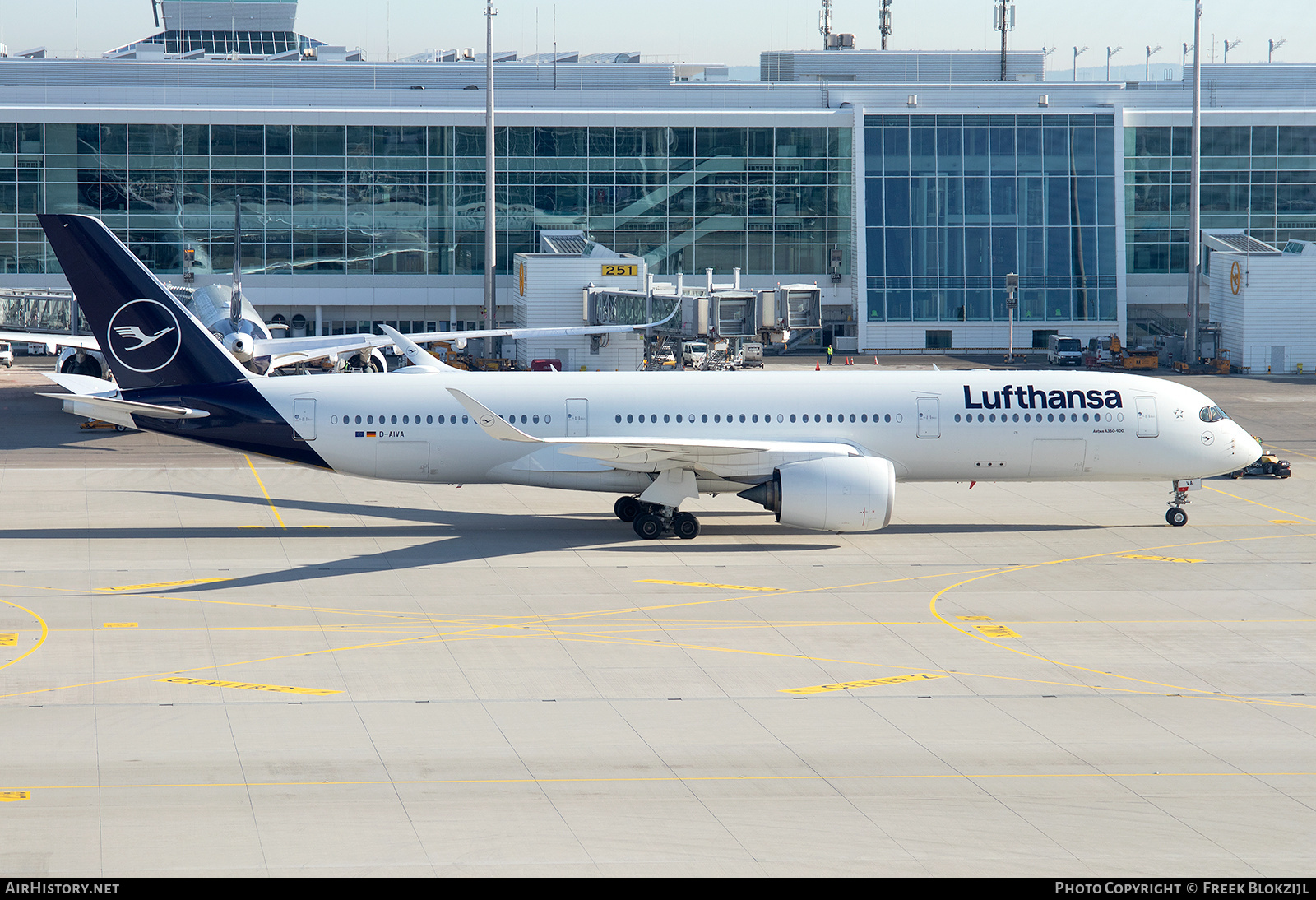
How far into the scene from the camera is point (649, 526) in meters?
34.8

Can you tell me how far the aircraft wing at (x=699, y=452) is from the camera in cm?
3303

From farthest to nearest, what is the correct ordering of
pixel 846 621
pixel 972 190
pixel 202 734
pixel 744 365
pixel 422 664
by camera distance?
pixel 972 190 → pixel 744 365 → pixel 846 621 → pixel 422 664 → pixel 202 734

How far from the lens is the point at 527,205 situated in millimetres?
98375

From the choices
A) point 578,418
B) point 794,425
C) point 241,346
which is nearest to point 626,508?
point 578,418

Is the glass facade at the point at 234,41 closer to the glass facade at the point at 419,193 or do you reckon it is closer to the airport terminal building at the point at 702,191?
the airport terminal building at the point at 702,191

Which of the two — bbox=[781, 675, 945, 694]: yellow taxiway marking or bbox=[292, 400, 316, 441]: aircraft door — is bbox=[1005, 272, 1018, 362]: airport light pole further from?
bbox=[781, 675, 945, 694]: yellow taxiway marking

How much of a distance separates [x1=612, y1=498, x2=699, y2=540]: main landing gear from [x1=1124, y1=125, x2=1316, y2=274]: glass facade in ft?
245

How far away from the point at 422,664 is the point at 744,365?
59.0 meters

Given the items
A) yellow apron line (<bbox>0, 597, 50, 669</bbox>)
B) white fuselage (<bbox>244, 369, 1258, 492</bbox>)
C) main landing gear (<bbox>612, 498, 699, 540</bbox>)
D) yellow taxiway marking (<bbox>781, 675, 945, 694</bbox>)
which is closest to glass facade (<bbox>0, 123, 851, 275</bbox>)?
white fuselage (<bbox>244, 369, 1258, 492</bbox>)

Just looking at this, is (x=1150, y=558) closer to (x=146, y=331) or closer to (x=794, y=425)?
(x=794, y=425)

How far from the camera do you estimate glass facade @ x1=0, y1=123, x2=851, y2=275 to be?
307 feet

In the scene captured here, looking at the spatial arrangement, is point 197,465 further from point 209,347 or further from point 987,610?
point 987,610

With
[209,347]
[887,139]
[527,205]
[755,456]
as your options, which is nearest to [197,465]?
[209,347]

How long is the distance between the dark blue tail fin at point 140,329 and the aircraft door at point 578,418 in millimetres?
8668
